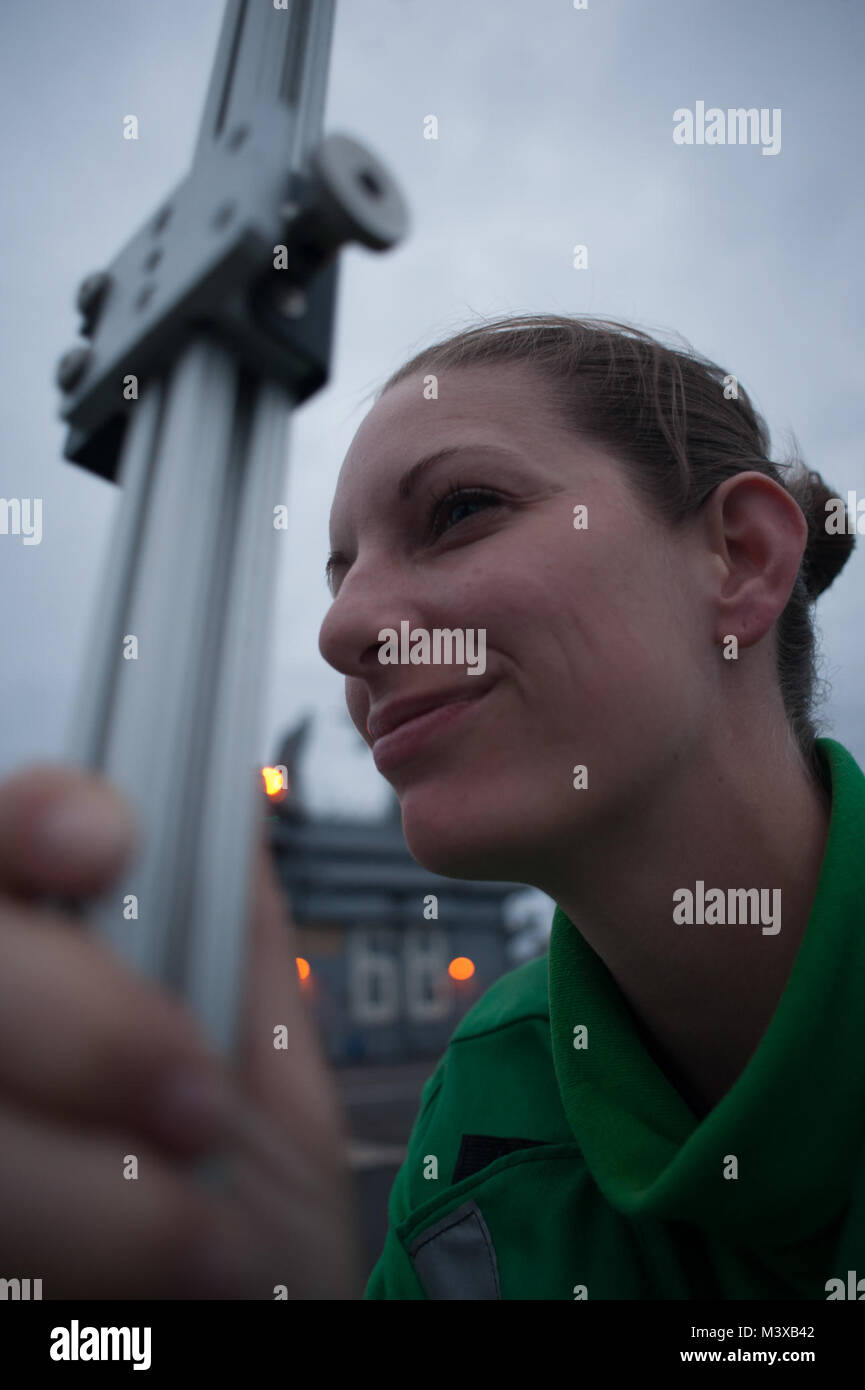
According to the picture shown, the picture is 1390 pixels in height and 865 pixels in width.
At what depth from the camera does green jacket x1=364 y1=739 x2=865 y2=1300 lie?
0.56 m

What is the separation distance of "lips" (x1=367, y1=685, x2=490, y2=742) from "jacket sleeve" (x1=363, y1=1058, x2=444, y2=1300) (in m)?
0.55

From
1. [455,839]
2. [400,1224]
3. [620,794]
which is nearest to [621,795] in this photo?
[620,794]

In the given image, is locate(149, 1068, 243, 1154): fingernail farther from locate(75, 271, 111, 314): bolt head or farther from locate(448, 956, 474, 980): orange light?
locate(448, 956, 474, 980): orange light

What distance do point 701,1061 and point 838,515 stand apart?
0.59m

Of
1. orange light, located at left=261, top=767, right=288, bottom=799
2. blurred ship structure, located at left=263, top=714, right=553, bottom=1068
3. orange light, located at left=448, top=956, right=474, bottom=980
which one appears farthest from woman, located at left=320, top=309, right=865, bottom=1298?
orange light, located at left=448, top=956, right=474, bottom=980

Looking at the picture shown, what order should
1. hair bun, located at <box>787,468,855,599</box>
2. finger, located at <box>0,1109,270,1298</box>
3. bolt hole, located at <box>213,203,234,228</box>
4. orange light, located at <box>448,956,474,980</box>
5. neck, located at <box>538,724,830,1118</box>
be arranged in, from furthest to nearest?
orange light, located at <box>448,956,474,980</box>, hair bun, located at <box>787,468,855,599</box>, neck, located at <box>538,724,830,1118</box>, bolt hole, located at <box>213,203,234,228</box>, finger, located at <box>0,1109,270,1298</box>

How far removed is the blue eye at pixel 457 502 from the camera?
60 cm

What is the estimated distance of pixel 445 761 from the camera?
55 cm

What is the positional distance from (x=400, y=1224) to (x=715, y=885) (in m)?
0.50

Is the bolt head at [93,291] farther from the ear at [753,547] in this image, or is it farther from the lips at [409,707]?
the ear at [753,547]

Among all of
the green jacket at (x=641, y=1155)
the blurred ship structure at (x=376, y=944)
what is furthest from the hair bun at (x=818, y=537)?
the blurred ship structure at (x=376, y=944)

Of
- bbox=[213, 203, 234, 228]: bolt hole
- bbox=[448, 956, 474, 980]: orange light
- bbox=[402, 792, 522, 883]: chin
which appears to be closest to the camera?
bbox=[213, 203, 234, 228]: bolt hole

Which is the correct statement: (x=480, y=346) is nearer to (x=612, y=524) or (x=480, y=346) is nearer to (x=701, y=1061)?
(x=612, y=524)
